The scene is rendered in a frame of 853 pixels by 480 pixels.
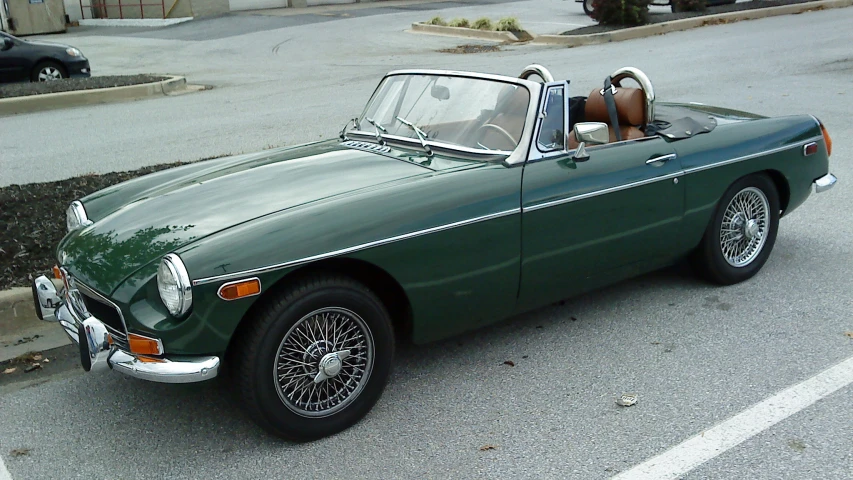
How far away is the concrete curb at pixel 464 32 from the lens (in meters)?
19.8

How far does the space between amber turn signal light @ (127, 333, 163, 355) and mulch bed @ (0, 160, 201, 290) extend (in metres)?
2.13

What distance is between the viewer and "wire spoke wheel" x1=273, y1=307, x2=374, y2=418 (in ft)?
11.2

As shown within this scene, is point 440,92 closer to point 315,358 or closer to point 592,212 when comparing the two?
point 592,212

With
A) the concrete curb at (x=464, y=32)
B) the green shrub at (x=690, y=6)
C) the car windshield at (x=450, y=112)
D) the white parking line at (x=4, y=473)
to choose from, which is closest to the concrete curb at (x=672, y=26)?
the concrete curb at (x=464, y=32)

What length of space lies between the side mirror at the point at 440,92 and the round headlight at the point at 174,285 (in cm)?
193

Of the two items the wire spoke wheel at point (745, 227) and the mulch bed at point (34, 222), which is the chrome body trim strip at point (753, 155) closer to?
the wire spoke wheel at point (745, 227)

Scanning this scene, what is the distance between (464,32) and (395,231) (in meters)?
18.4

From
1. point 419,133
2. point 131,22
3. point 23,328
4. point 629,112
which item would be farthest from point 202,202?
point 131,22

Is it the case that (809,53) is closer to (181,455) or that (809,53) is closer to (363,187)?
(363,187)

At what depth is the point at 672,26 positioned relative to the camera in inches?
763

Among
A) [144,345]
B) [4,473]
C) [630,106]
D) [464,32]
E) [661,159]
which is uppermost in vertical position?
[630,106]

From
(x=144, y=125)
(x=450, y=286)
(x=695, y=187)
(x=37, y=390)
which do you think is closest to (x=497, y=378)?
(x=450, y=286)

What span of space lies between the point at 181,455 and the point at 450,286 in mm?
1375

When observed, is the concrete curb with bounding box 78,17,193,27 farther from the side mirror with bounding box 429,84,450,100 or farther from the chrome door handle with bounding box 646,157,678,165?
the chrome door handle with bounding box 646,157,678,165
